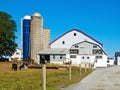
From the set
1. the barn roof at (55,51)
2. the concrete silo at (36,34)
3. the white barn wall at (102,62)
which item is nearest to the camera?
the white barn wall at (102,62)

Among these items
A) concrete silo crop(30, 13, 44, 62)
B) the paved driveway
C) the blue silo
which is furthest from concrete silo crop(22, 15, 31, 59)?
the paved driveway

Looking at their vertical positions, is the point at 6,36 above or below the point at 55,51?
above

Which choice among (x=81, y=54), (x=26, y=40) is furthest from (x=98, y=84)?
(x=81, y=54)

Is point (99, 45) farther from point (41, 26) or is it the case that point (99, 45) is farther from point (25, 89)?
point (25, 89)

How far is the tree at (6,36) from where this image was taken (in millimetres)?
82312

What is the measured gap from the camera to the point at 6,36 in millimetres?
83188

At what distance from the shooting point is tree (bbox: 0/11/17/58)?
8231 centimetres

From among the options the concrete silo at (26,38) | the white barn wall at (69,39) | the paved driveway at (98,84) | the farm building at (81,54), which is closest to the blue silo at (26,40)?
the concrete silo at (26,38)

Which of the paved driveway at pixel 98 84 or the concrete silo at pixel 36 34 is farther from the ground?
the concrete silo at pixel 36 34

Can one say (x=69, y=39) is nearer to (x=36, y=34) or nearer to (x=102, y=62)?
(x=36, y=34)

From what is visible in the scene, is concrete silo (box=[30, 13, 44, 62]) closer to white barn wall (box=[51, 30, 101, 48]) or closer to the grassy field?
white barn wall (box=[51, 30, 101, 48])

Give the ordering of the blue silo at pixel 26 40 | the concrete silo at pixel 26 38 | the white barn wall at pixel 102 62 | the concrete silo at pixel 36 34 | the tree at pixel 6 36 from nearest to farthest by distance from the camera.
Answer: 1. the tree at pixel 6 36
2. the blue silo at pixel 26 40
3. the concrete silo at pixel 26 38
4. the white barn wall at pixel 102 62
5. the concrete silo at pixel 36 34

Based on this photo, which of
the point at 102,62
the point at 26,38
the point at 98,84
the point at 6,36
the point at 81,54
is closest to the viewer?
the point at 98,84

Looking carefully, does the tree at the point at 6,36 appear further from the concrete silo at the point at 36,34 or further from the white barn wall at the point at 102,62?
the white barn wall at the point at 102,62
